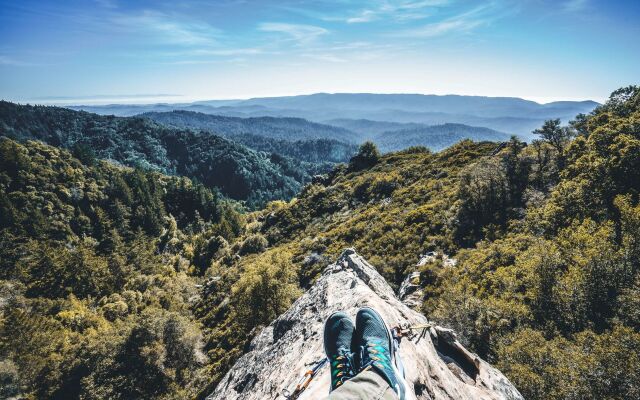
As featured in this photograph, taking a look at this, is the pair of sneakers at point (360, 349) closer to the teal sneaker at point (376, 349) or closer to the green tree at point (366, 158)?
the teal sneaker at point (376, 349)

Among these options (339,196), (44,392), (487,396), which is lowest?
(44,392)

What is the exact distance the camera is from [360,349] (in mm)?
6586

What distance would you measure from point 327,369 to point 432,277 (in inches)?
1011

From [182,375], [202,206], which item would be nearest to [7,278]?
[202,206]

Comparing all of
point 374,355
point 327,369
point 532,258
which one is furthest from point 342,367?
point 532,258

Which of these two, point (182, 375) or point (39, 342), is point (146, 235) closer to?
point (39, 342)

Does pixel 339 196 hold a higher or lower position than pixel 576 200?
lower

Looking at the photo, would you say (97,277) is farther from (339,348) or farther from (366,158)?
(339,348)

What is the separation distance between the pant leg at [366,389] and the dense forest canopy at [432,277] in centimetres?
1391

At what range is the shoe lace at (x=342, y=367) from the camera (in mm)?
5871

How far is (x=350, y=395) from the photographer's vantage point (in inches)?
168

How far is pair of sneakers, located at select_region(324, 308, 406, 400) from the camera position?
5.23m

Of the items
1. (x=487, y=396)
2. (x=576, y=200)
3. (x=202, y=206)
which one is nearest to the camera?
(x=487, y=396)

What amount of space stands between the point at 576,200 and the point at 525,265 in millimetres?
11628
